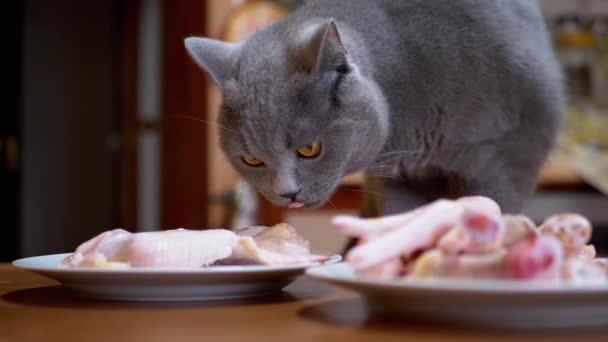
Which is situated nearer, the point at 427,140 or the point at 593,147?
the point at 427,140

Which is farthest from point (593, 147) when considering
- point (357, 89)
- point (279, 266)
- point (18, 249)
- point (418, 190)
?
point (18, 249)

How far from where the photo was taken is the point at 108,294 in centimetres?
84

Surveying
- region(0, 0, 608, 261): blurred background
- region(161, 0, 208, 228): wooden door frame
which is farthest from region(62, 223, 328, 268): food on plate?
region(161, 0, 208, 228): wooden door frame

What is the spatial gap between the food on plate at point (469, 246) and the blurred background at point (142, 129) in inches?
90.4

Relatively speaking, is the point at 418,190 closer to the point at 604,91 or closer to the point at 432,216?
the point at 432,216

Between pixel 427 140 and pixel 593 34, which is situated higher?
pixel 593 34

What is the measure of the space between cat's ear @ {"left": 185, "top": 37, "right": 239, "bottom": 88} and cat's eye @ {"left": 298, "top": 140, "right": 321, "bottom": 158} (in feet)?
0.78

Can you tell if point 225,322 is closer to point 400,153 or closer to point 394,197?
point 400,153

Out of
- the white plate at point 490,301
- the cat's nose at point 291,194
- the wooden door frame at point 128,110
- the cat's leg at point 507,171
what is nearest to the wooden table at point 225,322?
the white plate at point 490,301

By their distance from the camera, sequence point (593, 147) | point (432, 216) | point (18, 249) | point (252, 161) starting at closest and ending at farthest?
point (432, 216) < point (252, 161) < point (593, 147) < point (18, 249)

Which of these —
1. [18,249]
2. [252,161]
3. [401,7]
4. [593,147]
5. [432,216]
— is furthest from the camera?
[18,249]

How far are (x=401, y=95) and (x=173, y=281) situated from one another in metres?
0.91

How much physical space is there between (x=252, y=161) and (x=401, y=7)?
0.50 metres

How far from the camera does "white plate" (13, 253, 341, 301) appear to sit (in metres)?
0.78
